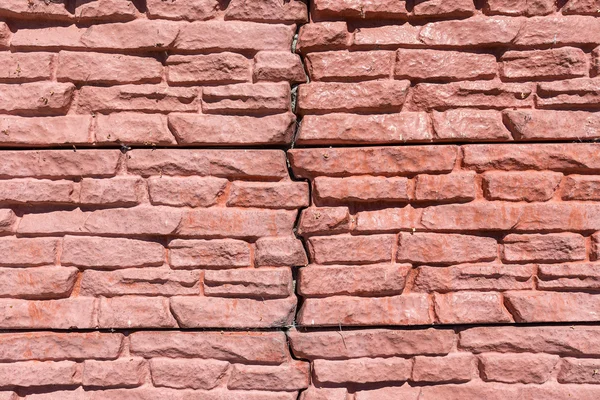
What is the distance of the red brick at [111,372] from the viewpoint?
6.01 ft

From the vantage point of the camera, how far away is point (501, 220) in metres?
1.79

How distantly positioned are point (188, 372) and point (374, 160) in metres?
1.06

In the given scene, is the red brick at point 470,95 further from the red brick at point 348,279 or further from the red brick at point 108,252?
the red brick at point 108,252

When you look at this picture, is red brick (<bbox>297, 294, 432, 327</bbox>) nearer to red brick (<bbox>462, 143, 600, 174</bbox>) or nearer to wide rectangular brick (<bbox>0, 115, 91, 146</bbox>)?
red brick (<bbox>462, 143, 600, 174</bbox>)

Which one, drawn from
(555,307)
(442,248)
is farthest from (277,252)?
(555,307)

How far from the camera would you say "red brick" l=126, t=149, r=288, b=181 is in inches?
70.2

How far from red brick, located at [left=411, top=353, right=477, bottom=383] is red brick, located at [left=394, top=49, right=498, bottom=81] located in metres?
1.05

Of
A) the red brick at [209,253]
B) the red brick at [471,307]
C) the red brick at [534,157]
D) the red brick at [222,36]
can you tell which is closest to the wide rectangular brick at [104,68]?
the red brick at [222,36]

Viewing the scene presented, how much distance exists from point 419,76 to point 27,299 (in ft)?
5.53

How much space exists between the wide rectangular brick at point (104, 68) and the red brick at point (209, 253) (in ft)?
2.06

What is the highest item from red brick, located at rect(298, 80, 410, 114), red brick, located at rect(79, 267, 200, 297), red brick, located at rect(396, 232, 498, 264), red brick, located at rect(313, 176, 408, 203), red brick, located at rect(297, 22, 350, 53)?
red brick, located at rect(297, 22, 350, 53)

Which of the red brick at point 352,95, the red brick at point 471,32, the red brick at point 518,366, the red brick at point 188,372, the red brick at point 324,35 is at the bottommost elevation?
the red brick at point 188,372

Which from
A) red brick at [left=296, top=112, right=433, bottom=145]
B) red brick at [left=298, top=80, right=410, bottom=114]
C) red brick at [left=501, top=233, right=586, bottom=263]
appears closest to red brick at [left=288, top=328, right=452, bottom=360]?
red brick at [left=501, top=233, right=586, bottom=263]

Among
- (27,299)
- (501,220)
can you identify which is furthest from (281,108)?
(27,299)
